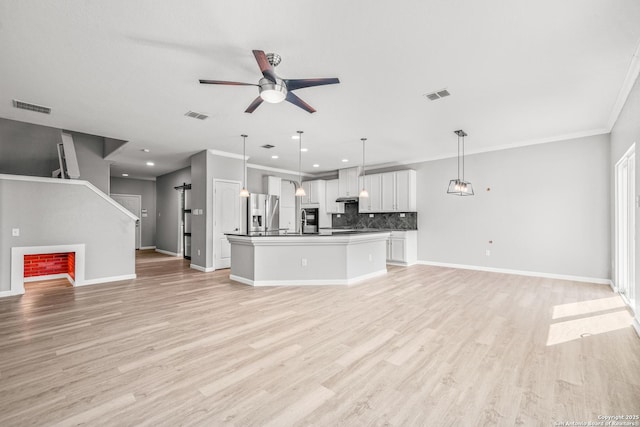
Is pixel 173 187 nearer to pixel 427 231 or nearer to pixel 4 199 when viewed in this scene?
pixel 4 199

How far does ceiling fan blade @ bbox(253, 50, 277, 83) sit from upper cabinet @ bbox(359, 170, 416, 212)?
5672mm

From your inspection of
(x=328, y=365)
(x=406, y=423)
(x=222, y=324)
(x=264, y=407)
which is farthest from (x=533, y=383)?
(x=222, y=324)

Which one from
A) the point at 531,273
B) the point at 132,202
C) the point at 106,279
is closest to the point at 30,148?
the point at 106,279

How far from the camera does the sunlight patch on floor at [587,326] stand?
2.98m

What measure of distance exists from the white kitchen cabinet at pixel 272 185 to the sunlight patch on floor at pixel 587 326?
709 centimetres

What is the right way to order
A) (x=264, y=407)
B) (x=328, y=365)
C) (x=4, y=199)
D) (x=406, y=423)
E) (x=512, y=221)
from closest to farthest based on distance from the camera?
1. (x=406, y=423)
2. (x=264, y=407)
3. (x=328, y=365)
4. (x=4, y=199)
5. (x=512, y=221)

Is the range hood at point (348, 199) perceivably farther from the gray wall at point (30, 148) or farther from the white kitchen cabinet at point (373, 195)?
the gray wall at point (30, 148)

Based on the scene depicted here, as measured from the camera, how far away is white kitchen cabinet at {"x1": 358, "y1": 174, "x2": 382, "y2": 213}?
8219 mm

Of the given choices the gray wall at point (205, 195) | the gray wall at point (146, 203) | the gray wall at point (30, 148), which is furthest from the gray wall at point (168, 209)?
the gray wall at point (30, 148)

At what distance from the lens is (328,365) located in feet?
7.88

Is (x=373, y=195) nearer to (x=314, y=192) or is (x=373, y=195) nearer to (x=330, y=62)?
(x=314, y=192)

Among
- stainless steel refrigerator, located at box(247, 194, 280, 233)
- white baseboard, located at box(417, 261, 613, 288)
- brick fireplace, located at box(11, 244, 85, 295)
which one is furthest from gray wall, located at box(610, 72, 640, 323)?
brick fireplace, located at box(11, 244, 85, 295)

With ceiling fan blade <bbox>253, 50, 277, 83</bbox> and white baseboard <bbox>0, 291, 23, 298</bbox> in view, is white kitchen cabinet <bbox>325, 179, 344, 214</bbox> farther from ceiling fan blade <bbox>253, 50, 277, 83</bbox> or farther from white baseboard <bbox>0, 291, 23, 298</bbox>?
white baseboard <bbox>0, 291, 23, 298</bbox>

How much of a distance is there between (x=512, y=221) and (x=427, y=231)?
6.24ft
